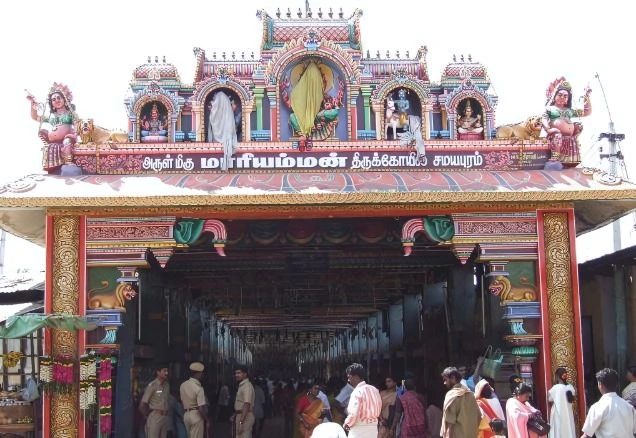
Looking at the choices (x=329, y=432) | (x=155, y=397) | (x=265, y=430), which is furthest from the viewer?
(x=265, y=430)

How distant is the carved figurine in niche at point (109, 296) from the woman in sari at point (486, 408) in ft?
17.3

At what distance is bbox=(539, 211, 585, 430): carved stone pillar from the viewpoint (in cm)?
1330

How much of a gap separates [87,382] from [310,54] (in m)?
6.26

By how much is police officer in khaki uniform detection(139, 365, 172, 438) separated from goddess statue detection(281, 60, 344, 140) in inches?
179

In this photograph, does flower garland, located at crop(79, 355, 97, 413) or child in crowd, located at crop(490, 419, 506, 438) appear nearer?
child in crowd, located at crop(490, 419, 506, 438)

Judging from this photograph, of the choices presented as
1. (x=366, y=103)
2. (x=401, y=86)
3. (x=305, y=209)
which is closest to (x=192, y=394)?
(x=305, y=209)

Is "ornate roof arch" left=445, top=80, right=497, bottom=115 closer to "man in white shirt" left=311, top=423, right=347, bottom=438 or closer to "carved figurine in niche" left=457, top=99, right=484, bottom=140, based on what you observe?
"carved figurine in niche" left=457, top=99, right=484, bottom=140

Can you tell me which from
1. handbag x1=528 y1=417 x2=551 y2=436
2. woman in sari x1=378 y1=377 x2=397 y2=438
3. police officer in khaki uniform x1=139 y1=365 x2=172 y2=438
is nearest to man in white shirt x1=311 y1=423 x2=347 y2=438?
handbag x1=528 y1=417 x2=551 y2=436

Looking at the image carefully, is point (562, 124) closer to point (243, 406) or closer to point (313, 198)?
point (313, 198)

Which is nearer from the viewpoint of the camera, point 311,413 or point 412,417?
point 412,417

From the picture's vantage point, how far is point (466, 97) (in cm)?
1520

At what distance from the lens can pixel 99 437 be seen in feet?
43.4

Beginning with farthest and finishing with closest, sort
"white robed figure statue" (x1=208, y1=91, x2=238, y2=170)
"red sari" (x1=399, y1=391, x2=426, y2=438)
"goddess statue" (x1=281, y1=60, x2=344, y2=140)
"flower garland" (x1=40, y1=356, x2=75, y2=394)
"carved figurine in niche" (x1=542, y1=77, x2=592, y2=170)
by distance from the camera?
"goddess statue" (x1=281, y1=60, x2=344, y2=140) → "white robed figure statue" (x1=208, y1=91, x2=238, y2=170) → "carved figurine in niche" (x1=542, y1=77, x2=592, y2=170) → "flower garland" (x1=40, y1=356, x2=75, y2=394) → "red sari" (x1=399, y1=391, x2=426, y2=438)

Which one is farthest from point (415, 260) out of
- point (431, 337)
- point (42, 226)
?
point (42, 226)
